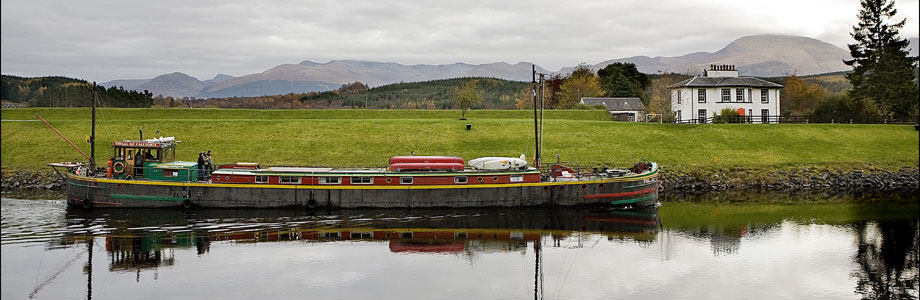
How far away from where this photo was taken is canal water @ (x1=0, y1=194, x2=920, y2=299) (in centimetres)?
2447

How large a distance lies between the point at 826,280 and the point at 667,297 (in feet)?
21.7

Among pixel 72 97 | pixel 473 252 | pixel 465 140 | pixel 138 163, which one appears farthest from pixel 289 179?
pixel 72 97

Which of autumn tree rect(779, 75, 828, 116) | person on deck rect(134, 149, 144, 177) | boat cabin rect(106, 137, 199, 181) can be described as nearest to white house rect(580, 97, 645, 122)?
autumn tree rect(779, 75, 828, 116)

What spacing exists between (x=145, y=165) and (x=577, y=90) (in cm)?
7467

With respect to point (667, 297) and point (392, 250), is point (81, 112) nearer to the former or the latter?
point (392, 250)

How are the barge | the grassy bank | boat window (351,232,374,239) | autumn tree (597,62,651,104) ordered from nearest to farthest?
1. boat window (351,232,374,239)
2. the barge
3. the grassy bank
4. autumn tree (597,62,651,104)

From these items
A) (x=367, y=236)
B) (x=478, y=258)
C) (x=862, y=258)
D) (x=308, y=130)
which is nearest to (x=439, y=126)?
(x=308, y=130)

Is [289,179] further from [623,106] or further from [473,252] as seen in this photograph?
[623,106]

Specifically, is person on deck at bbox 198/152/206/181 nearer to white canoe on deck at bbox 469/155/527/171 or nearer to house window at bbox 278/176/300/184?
house window at bbox 278/176/300/184

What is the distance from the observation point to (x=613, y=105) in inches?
3844

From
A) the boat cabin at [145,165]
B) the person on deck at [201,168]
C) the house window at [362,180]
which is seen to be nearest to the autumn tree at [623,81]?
Result: the house window at [362,180]

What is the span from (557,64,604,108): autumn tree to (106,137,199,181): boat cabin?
67215mm

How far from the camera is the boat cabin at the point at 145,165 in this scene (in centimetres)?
4116

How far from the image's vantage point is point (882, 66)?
83.5 m
